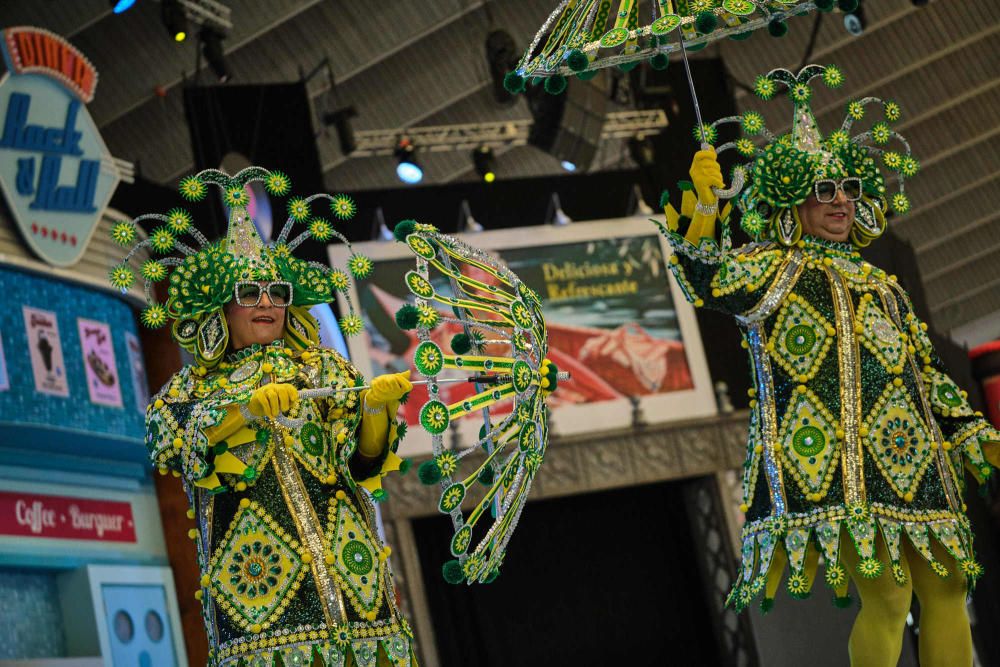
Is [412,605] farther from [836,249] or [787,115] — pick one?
[787,115]

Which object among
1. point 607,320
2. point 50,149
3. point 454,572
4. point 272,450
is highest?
point 50,149

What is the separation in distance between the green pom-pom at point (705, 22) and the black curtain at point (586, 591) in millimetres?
7046

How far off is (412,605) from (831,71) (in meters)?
6.25

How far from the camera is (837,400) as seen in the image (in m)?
4.20

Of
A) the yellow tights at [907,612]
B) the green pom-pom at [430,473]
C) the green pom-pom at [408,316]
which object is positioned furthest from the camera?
the yellow tights at [907,612]

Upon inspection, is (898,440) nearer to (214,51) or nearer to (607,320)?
(607,320)

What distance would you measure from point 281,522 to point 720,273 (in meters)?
1.35

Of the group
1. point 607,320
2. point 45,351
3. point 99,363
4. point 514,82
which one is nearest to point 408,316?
point 514,82

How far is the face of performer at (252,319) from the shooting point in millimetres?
4070

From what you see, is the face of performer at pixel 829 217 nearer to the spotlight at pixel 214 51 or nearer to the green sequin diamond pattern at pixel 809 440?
the green sequin diamond pattern at pixel 809 440

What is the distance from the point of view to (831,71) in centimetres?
447

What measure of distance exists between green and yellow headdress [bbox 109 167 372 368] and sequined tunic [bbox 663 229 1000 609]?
39.1 inches

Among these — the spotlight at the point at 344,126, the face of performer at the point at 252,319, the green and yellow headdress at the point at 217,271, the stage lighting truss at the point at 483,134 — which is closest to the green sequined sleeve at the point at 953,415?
the green and yellow headdress at the point at 217,271

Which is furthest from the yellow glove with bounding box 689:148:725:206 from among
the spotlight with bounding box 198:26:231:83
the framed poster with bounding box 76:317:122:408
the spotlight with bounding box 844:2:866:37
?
the spotlight with bounding box 844:2:866:37
